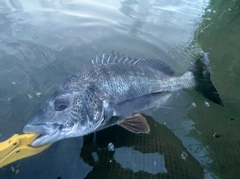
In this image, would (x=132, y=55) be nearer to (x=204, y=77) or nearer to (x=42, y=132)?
(x=204, y=77)

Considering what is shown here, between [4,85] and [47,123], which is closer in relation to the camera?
[47,123]

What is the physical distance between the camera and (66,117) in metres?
2.33

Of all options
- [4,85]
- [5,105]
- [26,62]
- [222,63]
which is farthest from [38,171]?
[222,63]

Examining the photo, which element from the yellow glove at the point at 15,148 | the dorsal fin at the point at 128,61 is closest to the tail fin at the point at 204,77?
the dorsal fin at the point at 128,61

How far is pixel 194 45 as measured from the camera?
5.77m

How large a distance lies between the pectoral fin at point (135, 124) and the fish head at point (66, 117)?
1.07 ft

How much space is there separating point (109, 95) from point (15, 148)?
1.13m

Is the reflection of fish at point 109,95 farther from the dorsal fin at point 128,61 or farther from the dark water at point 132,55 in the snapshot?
the dark water at point 132,55

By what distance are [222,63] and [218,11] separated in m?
3.35

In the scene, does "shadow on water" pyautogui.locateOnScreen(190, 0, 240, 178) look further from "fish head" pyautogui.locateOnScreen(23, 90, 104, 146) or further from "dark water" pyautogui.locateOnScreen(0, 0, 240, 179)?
"fish head" pyautogui.locateOnScreen(23, 90, 104, 146)

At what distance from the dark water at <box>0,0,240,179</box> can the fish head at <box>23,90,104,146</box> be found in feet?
1.74

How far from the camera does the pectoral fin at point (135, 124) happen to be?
271cm

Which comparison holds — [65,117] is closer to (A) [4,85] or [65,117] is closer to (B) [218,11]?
(A) [4,85]

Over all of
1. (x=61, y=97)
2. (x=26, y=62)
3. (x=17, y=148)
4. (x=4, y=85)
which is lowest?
(x=17, y=148)
